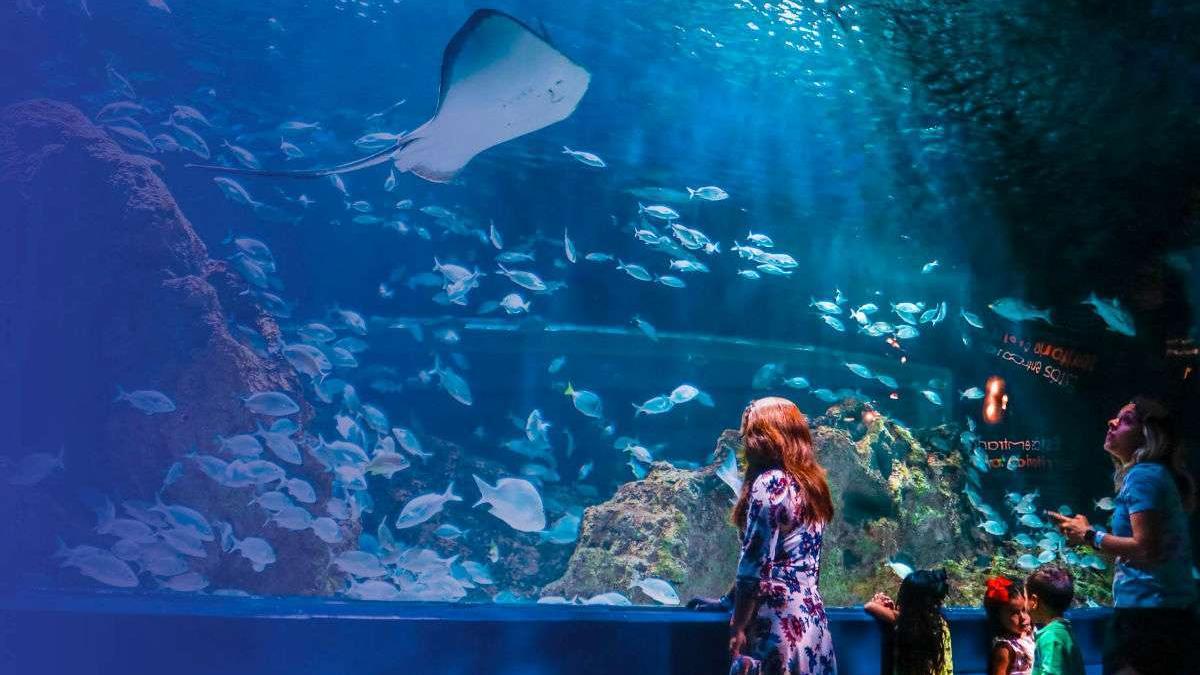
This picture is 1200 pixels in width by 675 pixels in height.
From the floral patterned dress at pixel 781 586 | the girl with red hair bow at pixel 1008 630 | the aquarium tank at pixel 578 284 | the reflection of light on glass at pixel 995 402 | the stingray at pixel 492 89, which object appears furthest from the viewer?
the reflection of light on glass at pixel 995 402

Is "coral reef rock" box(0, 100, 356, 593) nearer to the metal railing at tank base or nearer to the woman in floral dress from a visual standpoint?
the metal railing at tank base

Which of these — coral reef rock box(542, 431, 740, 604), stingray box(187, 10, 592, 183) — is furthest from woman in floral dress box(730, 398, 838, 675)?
coral reef rock box(542, 431, 740, 604)

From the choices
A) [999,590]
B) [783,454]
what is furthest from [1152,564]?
[783,454]

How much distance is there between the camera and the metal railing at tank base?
6.56 ft

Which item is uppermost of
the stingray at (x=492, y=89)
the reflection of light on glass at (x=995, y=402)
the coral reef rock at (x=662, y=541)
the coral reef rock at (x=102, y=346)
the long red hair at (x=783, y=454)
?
the stingray at (x=492, y=89)

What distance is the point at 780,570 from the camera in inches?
86.2

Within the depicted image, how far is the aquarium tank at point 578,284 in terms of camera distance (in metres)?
6.05

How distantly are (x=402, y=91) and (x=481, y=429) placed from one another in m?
6.74

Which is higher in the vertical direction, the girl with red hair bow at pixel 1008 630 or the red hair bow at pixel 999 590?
the red hair bow at pixel 999 590

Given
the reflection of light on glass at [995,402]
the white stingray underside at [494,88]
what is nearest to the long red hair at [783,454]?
the white stingray underside at [494,88]

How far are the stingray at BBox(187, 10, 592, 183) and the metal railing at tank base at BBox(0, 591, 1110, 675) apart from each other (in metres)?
3.27

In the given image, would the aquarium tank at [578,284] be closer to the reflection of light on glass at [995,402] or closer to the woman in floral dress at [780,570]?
the reflection of light on glass at [995,402]

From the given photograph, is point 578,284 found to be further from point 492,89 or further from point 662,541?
point 492,89

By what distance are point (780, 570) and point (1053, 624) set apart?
1.38 m
